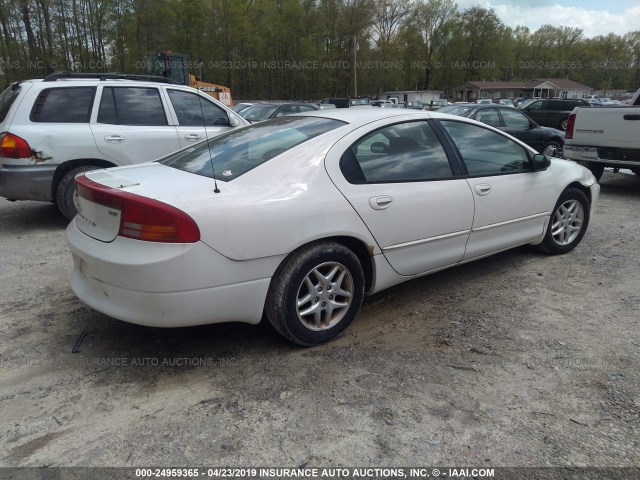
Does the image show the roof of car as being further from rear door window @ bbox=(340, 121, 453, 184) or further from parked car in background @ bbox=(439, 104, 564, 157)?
parked car in background @ bbox=(439, 104, 564, 157)

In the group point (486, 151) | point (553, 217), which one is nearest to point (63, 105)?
point (486, 151)

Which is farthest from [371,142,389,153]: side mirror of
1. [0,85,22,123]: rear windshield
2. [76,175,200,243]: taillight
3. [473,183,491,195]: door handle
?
[0,85,22,123]: rear windshield

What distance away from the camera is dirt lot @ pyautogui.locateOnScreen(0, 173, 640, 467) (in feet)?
7.36

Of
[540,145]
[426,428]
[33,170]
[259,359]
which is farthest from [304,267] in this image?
[540,145]

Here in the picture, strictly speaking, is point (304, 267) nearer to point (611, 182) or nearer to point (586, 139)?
point (586, 139)

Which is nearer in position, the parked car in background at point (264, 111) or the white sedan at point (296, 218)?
the white sedan at point (296, 218)

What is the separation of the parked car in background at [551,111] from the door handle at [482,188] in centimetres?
1928

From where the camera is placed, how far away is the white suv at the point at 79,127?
5.52 meters

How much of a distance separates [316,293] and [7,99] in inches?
200

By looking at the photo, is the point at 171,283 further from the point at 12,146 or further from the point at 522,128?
the point at 522,128

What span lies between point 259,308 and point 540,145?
34.9 ft

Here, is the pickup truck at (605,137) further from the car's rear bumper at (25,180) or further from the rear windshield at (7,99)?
the rear windshield at (7,99)

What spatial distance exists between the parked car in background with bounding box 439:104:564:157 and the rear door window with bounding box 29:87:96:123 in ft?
26.1

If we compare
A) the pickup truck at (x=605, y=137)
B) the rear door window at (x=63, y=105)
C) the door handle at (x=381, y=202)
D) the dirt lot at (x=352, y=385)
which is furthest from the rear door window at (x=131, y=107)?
the pickup truck at (x=605, y=137)
